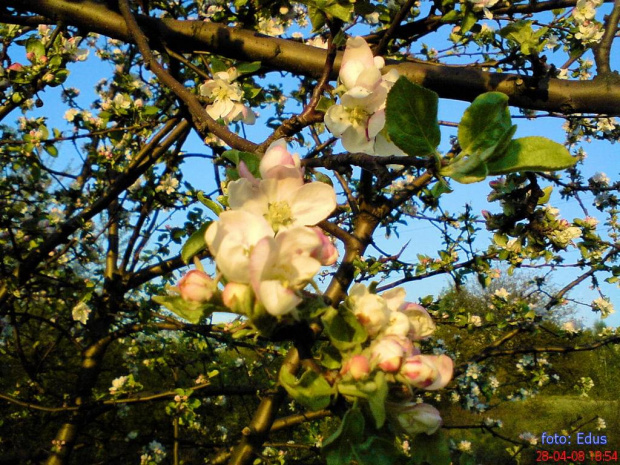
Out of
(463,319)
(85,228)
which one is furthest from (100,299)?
(463,319)

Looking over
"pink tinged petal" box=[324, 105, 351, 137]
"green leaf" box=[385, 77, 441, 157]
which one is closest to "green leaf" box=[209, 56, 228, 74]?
"pink tinged petal" box=[324, 105, 351, 137]

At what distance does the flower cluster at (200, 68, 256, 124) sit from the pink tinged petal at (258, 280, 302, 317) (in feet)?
2.83

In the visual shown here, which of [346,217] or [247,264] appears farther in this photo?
[346,217]

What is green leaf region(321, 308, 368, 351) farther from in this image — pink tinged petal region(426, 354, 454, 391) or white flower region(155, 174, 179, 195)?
white flower region(155, 174, 179, 195)

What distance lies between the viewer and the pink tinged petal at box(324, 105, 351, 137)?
75 cm

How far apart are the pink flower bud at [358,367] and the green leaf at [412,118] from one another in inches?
9.3

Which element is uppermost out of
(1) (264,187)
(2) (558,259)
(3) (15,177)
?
(3) (15,177)

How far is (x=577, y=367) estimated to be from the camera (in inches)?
535

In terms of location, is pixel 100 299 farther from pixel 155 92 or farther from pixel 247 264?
pixel 247 264

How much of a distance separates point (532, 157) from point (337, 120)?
32cm

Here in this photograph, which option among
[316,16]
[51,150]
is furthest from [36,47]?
[316,16]

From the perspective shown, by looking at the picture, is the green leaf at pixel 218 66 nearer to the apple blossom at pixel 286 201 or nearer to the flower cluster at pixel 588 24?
the apple blossom at pixel 286 201

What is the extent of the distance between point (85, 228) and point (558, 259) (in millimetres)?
3137

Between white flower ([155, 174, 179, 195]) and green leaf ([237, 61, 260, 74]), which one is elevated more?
white flower ([155, 174, 179, 195])
